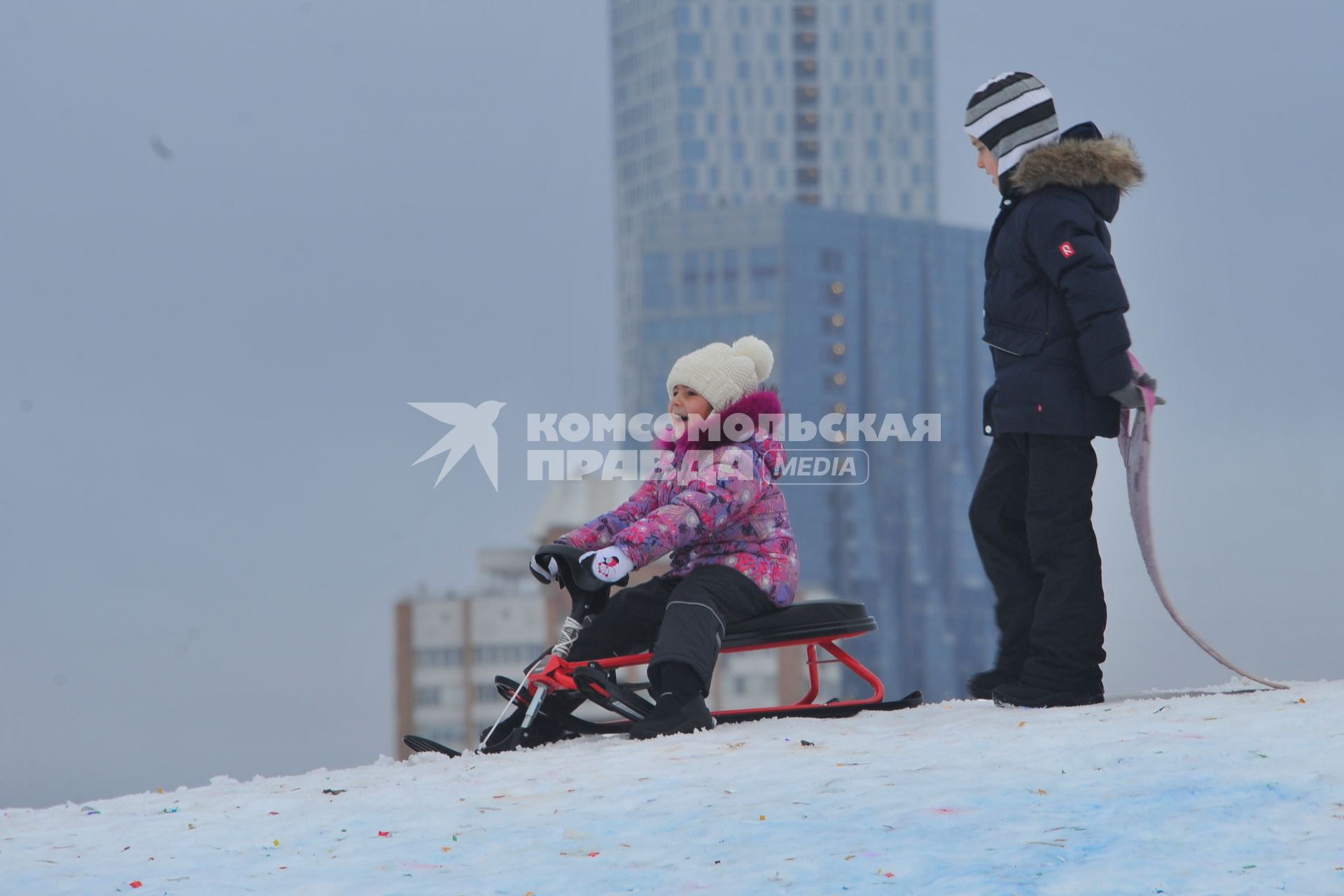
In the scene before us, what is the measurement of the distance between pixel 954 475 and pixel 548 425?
9478cm

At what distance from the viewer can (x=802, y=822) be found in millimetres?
2941

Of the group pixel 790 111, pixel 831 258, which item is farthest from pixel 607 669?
pixel 790 111

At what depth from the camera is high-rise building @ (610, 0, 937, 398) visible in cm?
10944

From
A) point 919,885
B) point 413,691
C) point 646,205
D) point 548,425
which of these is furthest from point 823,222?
point 919,885

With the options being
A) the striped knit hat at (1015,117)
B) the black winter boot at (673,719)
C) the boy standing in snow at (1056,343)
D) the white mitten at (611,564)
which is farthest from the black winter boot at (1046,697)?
the striped knit hat at (1015,117)

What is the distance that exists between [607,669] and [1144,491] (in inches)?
62.6

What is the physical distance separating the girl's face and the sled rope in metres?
1.18

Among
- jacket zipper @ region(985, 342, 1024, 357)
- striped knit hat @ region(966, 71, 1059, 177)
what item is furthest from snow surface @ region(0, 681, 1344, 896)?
striped knit hat @ region(966, 71, 1059, 177)

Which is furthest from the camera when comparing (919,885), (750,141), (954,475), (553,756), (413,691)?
(750,141)

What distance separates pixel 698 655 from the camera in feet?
13.3

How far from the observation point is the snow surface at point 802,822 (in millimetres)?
2652

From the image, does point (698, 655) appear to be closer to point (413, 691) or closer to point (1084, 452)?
point (1084, 452)

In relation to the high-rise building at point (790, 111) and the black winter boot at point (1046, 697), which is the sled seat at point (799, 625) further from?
the high-rise building at point (790, 111)

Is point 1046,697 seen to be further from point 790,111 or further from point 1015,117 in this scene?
point 790,111
